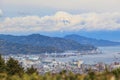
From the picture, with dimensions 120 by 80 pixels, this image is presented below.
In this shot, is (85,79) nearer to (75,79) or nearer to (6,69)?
(75,79)

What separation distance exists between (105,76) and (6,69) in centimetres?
931

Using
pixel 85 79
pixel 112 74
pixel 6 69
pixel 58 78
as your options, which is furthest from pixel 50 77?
pixel 6 69

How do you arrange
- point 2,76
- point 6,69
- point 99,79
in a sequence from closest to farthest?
point 99,79 → point 2,76 → point 6,69

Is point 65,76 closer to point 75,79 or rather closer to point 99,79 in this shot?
point 75,79

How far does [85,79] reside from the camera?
41.9 feet

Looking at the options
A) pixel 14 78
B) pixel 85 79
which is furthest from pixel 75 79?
pixel 14 78

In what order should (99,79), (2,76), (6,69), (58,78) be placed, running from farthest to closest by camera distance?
(6,69) → (2,76) → (58,78) → (99,79)

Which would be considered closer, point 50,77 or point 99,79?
point 99,79

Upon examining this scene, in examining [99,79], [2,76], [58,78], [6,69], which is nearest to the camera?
[99,79]

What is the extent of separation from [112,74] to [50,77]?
2.16 meters

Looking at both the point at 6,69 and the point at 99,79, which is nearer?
the point at 99,79

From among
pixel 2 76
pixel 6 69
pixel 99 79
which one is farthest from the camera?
pixel 6 69

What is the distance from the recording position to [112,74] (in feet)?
42.5

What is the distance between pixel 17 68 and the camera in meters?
21.1
